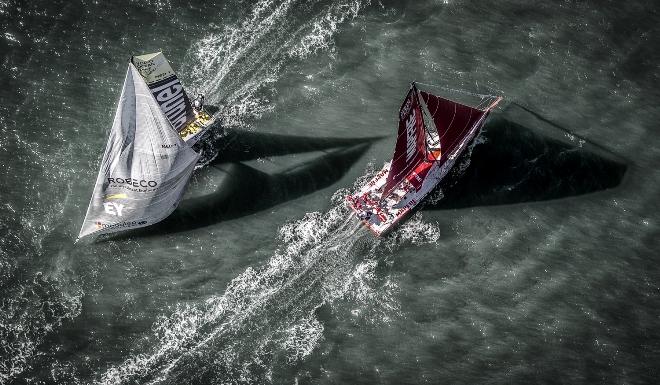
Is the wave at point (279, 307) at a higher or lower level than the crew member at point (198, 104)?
lower

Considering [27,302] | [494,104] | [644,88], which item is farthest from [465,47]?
[27,302]

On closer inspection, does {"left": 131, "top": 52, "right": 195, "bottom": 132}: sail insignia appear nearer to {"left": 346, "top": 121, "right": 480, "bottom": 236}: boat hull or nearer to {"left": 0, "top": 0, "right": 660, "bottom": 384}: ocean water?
{"left": 0, "top": 0, "right": 660, "bottom": 384}: ocean water

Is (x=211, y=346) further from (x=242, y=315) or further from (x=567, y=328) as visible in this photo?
(x=567, y=328)

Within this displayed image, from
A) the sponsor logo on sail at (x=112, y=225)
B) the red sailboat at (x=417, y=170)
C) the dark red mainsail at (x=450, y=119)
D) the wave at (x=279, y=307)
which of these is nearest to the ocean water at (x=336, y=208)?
the wave at (x=279, y=307)

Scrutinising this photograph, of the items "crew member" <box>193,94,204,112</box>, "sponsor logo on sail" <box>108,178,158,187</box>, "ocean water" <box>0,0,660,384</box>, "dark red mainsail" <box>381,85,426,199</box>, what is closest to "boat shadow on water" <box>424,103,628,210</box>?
"ocean water" <box>0,0,660,384</box>

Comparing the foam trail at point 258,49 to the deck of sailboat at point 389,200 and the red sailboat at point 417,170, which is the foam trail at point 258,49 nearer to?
the deck of sailboat at point 389,200
